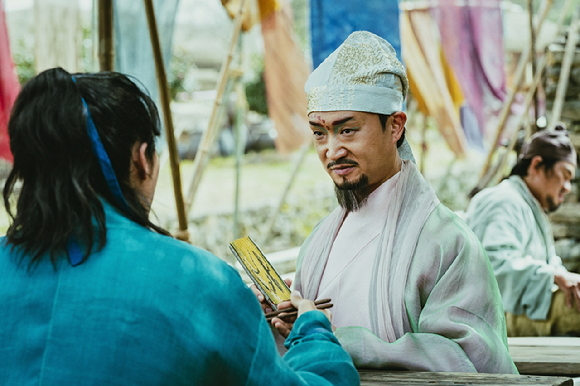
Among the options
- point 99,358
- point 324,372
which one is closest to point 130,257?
point 99,358

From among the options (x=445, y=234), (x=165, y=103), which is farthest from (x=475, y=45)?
(x=445, y=234)

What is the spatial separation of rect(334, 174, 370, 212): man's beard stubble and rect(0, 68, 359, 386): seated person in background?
2.46 ft

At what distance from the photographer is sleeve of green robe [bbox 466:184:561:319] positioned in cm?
343

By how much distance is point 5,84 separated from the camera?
3.74m

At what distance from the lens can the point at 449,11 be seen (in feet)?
23.4

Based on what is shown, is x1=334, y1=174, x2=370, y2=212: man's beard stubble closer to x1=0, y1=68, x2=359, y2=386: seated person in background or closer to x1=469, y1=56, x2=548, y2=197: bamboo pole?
x1=0, y1=68, x2=359, y2=386: seated person in background

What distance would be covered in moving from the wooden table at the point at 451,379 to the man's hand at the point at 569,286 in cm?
184

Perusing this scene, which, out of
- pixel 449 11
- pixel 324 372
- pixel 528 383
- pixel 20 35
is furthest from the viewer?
pixel 20 35

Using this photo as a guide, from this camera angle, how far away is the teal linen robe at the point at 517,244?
11.3 feet

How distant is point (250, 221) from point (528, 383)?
8.16 metres

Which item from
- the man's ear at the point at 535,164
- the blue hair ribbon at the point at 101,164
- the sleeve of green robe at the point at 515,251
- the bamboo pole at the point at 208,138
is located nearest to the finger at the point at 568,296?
the sleeve of green robe at the point at 515,251

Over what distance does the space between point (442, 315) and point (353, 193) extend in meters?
0.49

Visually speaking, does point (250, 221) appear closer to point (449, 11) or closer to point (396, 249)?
point (449, 11)

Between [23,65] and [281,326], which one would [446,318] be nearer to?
[281,326]
